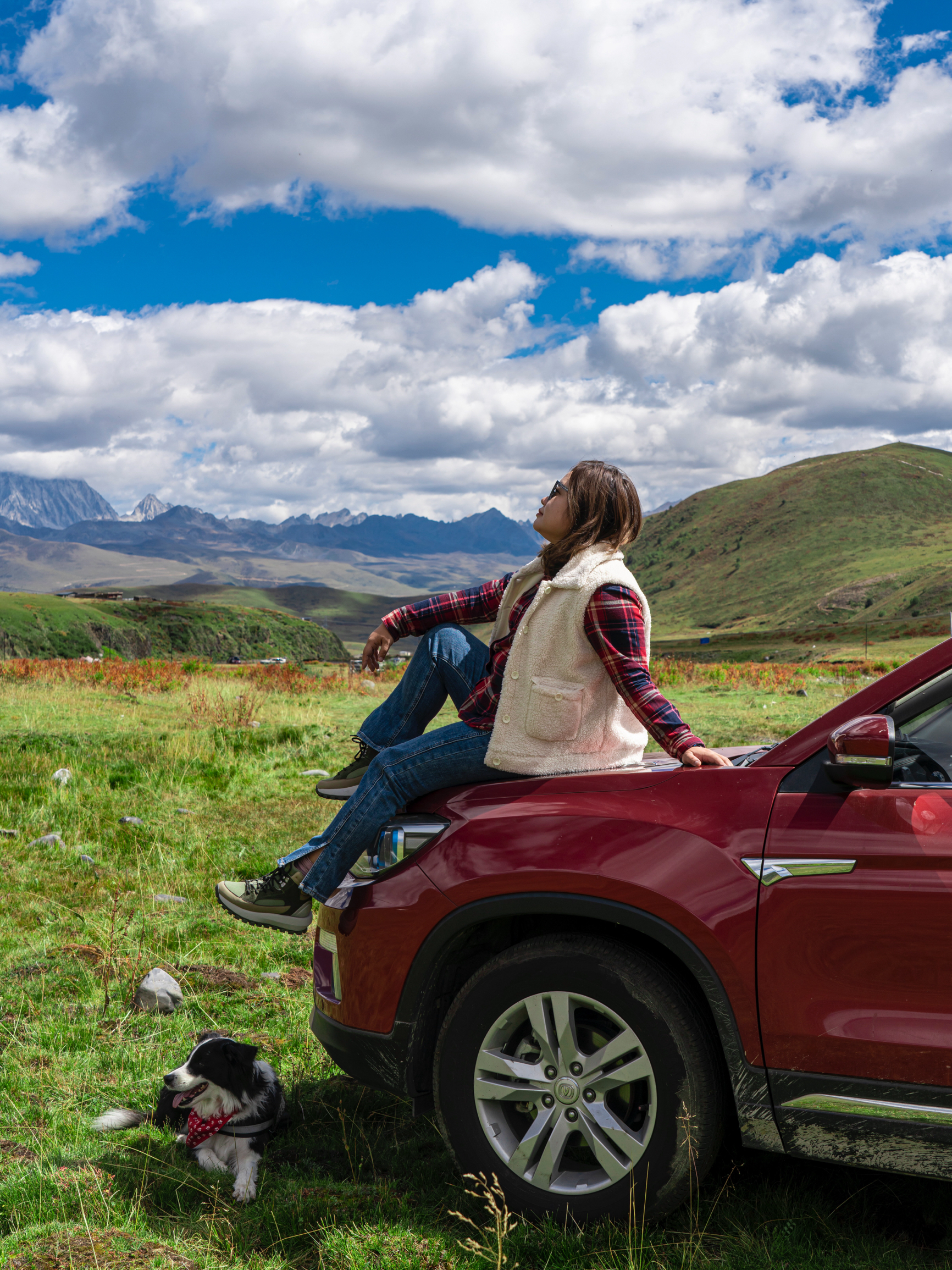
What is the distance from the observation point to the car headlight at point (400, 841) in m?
3.02

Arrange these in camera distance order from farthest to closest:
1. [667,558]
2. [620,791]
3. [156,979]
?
[667,558] < [156,979] < [620,791]

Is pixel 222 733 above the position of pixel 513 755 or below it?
below

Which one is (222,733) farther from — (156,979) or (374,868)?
(374,868)

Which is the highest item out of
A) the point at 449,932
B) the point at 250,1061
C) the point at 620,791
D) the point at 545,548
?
the point at 545,548

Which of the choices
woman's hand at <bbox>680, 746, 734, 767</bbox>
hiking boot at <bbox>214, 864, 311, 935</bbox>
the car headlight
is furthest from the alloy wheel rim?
hiking boot at <bbox>214, 864, 311, 935</bbox>

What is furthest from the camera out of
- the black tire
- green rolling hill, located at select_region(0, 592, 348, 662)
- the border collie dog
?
green rolling hill, located at select_region(0, 592, 348, 662)

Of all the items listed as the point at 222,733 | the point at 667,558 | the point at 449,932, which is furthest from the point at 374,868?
the point at 667,558

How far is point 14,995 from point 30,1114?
4.04 feet

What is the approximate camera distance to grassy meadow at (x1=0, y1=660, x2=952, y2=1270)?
2732 mm

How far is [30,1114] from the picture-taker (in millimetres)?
3646

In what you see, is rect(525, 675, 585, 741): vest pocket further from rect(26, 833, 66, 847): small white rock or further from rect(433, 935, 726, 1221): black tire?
rect(26, 833, 66, 847): small white rock

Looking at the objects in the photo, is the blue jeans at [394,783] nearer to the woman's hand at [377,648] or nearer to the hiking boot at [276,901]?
the hiking boot at [276,901]

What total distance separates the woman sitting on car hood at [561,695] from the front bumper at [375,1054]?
0.48 meters

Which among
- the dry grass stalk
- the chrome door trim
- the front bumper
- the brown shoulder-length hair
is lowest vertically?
the dry grass stalk
